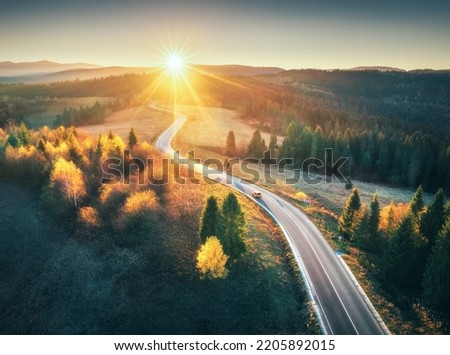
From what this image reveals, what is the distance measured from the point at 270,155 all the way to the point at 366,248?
164 ft

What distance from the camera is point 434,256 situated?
3462 centimetres

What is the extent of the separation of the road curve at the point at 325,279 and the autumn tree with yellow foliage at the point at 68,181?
29304mm

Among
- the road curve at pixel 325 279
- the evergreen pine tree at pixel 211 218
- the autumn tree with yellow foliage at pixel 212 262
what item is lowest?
the road curve at pixel 325 279

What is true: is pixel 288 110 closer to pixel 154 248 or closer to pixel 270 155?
pixel 270 155

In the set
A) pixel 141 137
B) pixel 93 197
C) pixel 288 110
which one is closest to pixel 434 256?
pixel 93 197

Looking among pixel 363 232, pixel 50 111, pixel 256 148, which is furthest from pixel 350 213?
pixel 50 111

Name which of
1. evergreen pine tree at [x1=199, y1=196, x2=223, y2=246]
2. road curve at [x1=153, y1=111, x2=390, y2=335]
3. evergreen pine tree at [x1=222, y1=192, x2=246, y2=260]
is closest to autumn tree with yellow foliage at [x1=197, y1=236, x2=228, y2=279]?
evergreen pine tree at [x1=222, y1=192, x2=246, y2=260]

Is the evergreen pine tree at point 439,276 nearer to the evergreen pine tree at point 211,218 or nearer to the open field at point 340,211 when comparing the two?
the open field at point 340,211

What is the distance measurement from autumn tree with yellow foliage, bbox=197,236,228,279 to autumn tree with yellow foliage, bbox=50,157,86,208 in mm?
23538

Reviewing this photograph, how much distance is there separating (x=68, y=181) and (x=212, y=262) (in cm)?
2789

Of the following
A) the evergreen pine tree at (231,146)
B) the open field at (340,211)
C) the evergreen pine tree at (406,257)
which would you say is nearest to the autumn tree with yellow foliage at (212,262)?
the open field at (340,211)

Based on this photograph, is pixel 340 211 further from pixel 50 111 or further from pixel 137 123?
pixel 50 111

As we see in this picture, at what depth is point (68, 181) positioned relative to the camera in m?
48.7

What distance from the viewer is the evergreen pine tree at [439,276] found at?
32.6 meters
